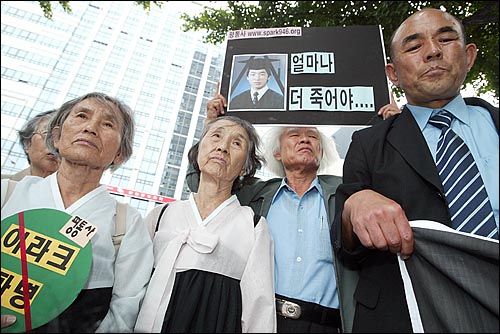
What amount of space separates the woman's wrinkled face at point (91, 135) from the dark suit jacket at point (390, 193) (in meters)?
0.82

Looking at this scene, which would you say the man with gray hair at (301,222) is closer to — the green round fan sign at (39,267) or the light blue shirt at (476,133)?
the light blue shirt at (476,133)

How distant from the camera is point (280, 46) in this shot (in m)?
2.06

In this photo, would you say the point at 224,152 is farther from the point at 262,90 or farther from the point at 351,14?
the point at 351,14

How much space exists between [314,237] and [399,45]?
867 millimetres

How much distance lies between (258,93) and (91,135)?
1.03m

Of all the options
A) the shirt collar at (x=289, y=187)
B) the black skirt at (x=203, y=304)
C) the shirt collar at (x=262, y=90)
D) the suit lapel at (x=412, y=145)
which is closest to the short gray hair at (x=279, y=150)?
the shirt collar at (x=289, y=187)

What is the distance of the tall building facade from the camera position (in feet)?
2.70

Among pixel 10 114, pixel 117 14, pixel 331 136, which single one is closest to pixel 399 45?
pixel 331 136

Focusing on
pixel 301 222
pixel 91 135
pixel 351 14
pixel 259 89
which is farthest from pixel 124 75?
pixel 351 14

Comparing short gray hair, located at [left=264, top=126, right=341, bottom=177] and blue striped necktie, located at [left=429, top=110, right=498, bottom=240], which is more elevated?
short gray hair, located at [left=264, top=126, right=341, bottom=177]

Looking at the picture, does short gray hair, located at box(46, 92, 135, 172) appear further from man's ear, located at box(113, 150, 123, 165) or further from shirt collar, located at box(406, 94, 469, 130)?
shirt collar, located at box(406, 94, 469, 130)

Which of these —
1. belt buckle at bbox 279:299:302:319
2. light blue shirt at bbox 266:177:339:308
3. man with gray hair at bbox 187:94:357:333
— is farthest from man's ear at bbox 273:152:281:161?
belt buckle at bbox 279:299:302:319

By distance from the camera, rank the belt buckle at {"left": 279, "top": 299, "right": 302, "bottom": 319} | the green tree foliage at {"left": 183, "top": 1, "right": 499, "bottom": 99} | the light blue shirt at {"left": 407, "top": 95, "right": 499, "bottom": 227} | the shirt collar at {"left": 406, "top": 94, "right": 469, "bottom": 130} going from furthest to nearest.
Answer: the green tree foliage at {"left": 183, "top": 1, "right": 499, "bottom": 99}
the belt buckle at {"left": 279, "top": 299, "right": 302, "bottom": 319}
the shirt collar at {"left": 406, "top": 94, "right": 469, "bottom": 130}
the light blue shirt at {"left": 407, "top": 95, "right": 499, "bottom": 227}

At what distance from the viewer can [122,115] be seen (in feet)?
4.14
